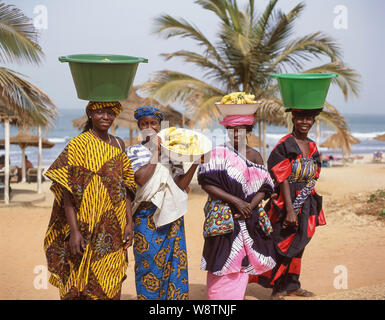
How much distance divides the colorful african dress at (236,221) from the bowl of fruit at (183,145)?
22cm

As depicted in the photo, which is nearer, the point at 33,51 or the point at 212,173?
the point at 212,173

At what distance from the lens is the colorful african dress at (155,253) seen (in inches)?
140

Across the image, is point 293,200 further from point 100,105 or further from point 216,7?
point 216,7

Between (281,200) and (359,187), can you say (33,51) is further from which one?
(359,187)

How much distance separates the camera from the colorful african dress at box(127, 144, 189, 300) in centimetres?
357

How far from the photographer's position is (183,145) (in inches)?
138

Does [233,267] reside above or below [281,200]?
below

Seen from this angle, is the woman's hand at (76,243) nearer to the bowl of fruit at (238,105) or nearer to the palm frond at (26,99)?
the bowl of fruit at (238,105)

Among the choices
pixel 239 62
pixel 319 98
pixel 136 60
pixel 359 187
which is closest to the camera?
pixel 136 60

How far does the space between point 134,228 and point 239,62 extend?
343 inches

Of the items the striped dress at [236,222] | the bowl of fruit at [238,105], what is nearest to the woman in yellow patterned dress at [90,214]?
the striped dress at [236,222]
